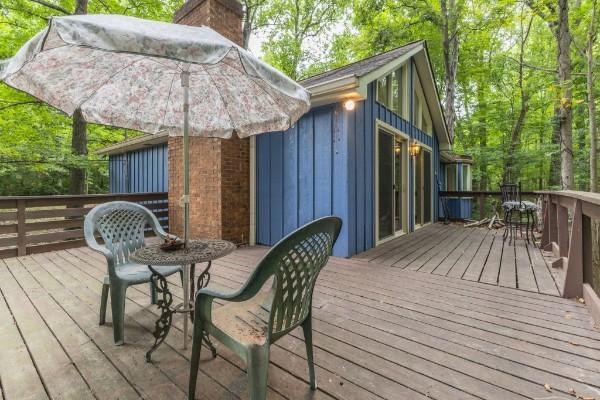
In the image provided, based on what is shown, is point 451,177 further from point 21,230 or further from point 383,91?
point 21,230

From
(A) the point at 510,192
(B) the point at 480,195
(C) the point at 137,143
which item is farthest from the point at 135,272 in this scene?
(B) the point at 480,195

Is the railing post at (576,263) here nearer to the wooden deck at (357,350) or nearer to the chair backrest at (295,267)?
the wooden deck at (357,350)

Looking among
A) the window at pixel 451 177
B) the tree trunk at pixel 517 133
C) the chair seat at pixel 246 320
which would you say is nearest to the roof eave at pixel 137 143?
the chair seat at pixel 246 320

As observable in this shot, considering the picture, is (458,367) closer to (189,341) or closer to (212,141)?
(189,341)

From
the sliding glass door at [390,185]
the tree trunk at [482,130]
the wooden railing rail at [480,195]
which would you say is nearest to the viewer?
the sliding glass door at [390,185]

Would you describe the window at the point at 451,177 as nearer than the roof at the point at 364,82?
No

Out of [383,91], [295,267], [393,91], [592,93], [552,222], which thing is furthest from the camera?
[592,93]

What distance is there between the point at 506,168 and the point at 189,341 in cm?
1416

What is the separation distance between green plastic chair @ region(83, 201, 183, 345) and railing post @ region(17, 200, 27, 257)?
327 cm

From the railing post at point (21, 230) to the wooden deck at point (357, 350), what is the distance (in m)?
1.92

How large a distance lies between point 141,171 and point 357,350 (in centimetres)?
805

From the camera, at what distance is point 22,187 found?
11336mm

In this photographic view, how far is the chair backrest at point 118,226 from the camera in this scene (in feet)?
7.27

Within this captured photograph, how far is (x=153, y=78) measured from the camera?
2137 mm
